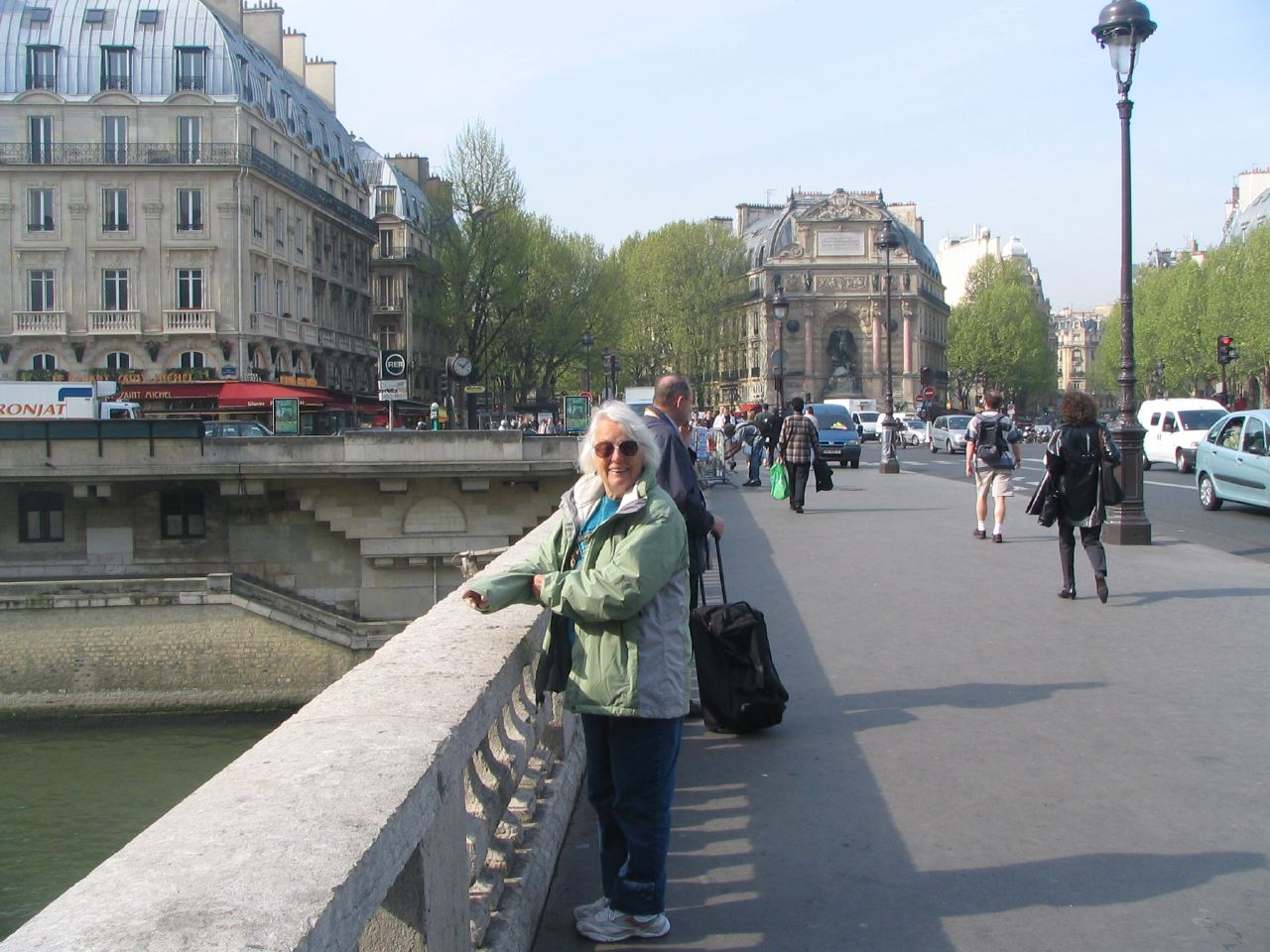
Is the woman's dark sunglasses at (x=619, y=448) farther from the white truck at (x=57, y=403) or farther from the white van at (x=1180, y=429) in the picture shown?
the white truck at (x=57, y=403)

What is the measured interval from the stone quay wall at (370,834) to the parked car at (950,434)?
1666 inches

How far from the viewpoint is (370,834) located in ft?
7.52

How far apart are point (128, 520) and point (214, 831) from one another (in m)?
29.1

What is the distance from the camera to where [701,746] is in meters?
5.98

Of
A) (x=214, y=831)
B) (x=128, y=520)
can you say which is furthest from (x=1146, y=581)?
(x=128, y=520)

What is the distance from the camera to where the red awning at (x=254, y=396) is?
120ft

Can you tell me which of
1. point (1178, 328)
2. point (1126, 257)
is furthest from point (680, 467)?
point (1178, 328)

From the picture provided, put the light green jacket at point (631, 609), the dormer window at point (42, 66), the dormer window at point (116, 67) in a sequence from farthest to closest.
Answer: the dormer window at point (116, 67)
the dormer window at point (42, 66)
the light green jacket at point (631, 609)

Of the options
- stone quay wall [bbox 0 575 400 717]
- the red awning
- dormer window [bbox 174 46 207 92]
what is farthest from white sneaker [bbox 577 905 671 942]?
dormer window [bbox 174 46 207 92]

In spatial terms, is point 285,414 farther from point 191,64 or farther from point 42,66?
point 42,66

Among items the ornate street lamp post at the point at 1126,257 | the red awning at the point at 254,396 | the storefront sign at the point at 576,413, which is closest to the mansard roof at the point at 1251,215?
the storefront sign at the point at 576,413

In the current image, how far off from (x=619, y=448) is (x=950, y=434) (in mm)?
43930

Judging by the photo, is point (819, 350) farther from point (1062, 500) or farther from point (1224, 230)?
point (1062, 500)

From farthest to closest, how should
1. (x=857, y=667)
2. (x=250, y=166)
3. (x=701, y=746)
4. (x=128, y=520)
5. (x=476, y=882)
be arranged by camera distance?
(x=250, y=166), (x=128, y=520), (x=857, y=667), (x=701, y=746), (x=476, y=882)
